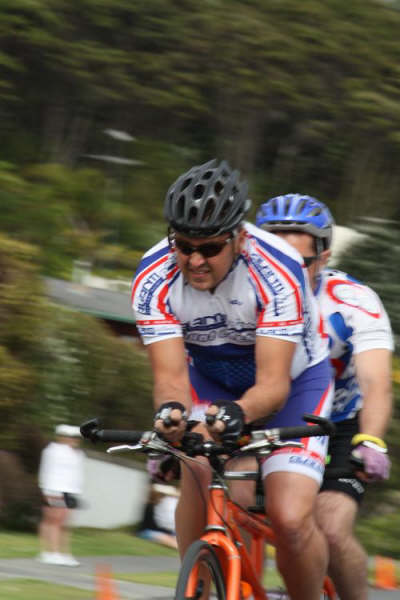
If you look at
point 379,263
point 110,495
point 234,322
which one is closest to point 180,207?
point 234,322

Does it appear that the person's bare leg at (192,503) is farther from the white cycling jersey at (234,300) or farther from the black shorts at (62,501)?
the black shorts at (62,501)

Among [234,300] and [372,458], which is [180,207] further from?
[372,458]

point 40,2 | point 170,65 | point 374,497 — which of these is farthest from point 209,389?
point 170,65

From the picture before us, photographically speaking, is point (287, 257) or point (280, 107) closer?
point (287, 257)

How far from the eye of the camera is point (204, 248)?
4.53 meters

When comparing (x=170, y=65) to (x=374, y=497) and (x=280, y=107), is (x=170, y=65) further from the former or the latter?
(x=374, y=497)

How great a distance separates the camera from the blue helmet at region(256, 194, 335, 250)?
Result: 5.67m

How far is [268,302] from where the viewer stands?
15.3 feet

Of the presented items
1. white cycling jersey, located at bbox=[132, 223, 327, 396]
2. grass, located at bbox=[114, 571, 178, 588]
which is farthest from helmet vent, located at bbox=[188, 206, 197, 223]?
grass, located at bbox=[114, 571, 178, 588]

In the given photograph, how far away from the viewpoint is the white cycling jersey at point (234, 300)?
15.3ft

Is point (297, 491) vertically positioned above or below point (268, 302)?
below

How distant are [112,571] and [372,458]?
18.1 feet

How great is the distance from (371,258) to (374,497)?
5.43 m

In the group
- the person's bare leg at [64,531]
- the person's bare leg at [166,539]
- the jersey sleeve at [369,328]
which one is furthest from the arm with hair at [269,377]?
the person's bare leg at [166,539]
